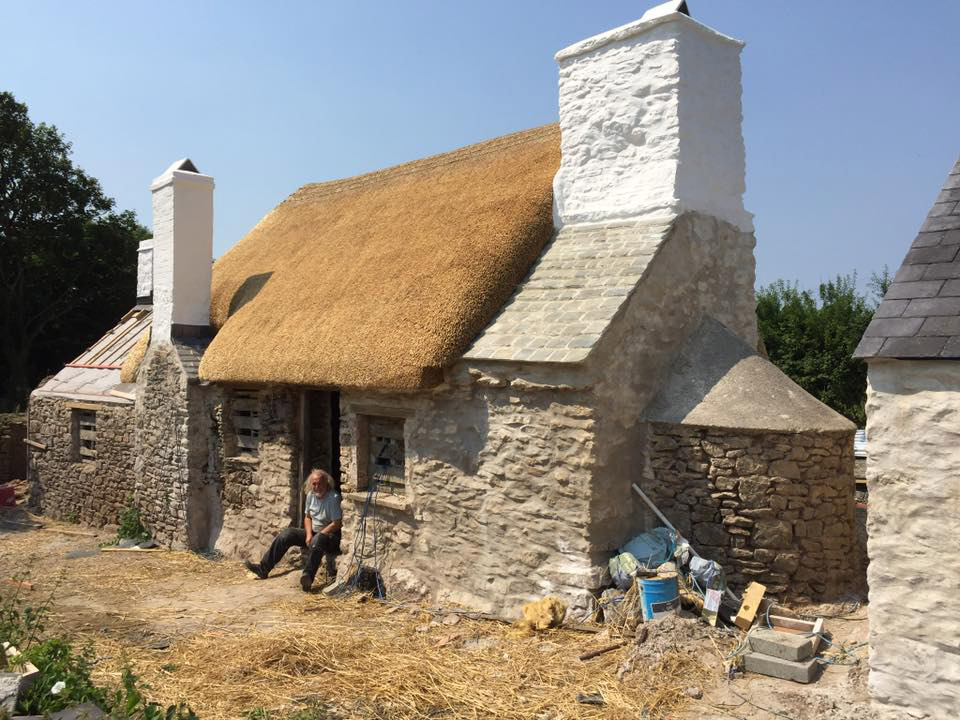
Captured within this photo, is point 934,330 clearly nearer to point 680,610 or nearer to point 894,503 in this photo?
point 894,503

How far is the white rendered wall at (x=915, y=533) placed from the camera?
4.61 metres

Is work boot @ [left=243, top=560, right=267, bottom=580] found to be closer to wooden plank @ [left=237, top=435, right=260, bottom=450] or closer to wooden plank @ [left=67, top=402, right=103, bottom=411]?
wooden plank @ [left=237, top=435, right=260, bottom=450]

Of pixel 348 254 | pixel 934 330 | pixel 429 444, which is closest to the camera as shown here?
pixel 934 330

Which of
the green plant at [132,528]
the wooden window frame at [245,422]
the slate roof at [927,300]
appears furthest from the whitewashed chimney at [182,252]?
the slate roof at [927,300]

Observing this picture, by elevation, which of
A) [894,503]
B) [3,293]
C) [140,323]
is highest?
[3,293]

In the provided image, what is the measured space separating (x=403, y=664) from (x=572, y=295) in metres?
3.72

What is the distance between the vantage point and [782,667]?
5512 millimetres

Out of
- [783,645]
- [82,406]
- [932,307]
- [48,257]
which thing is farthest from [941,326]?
[48,257]

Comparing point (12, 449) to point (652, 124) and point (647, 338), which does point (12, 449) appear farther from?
point (652, 124)

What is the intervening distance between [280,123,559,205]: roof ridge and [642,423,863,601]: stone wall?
16.6 ft

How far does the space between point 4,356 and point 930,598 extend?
1083 inches

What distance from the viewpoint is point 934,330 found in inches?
181

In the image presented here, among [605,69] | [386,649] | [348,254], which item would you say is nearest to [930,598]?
[386,649]

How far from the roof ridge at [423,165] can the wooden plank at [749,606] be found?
6.12 m
